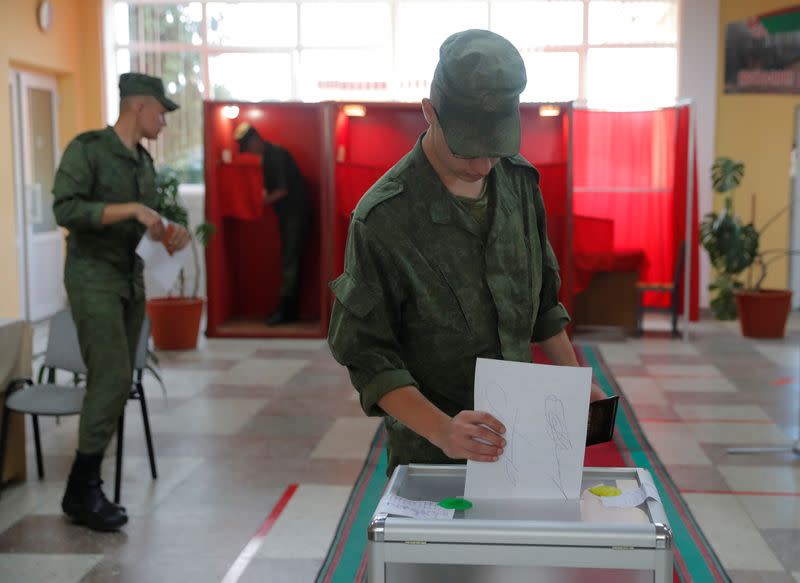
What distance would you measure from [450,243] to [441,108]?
0.79ft

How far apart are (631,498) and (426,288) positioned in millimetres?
471

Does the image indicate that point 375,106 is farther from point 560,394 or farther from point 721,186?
point 560,394

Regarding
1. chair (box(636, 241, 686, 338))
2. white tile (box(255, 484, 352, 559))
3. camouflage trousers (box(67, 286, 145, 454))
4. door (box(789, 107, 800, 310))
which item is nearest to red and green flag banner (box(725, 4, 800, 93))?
door (box(789, 107, 800, 310))

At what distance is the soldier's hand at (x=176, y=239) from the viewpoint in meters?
4.07

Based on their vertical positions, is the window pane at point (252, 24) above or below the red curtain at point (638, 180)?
above

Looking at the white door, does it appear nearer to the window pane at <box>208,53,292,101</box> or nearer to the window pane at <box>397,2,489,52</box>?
the window pane at <box>208,53,292,101</box>

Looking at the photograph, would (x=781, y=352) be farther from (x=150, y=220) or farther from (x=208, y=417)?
(x=150, y=220)

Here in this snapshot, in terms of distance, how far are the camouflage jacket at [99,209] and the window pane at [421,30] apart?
6869 millimetres

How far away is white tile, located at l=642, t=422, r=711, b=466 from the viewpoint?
5066 mm

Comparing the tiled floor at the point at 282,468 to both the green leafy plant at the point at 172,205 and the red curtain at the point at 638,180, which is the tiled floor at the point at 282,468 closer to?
the green leafy plant at the point at 172,205

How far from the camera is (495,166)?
1.78m

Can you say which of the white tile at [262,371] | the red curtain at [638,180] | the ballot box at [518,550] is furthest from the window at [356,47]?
the ballot box at [518,550]

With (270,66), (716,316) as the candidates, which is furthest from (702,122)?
(270,66)

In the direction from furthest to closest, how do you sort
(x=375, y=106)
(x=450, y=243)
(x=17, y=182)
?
(x=17, y=182) < (x=375, y=106) < (x=450, y=243)
